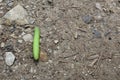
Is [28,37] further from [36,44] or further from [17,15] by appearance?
[17,15]

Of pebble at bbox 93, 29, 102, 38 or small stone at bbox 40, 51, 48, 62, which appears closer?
small stone at bbox 40, 51, 48, 62

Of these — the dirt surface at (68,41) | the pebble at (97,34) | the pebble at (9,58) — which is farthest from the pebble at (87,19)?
the pebble at (9,58)

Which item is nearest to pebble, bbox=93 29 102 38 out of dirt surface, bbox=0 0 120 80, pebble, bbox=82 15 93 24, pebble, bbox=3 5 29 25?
dirt surface, bbox=0 0 120 80

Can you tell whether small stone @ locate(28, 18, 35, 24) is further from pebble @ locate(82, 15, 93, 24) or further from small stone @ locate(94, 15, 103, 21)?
small stone @ locate(94, 15, 103, 21)

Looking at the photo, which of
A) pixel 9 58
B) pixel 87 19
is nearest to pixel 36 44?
pixel 9 58

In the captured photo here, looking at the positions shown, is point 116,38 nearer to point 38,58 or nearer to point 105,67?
point 105,67
